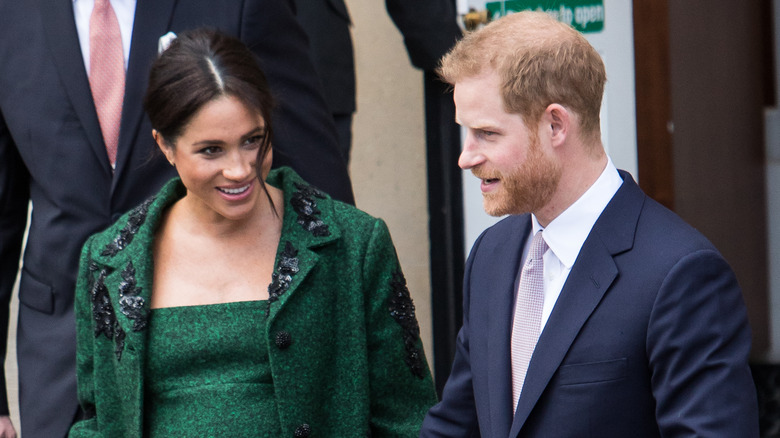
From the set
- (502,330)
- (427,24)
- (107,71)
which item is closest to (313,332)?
(502,330)

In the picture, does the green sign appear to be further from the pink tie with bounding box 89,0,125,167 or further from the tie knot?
the tie knot

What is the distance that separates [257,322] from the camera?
2.53 m

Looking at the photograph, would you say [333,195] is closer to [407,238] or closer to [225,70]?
[225,70]

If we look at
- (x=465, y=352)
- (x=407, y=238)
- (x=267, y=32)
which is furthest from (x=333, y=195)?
(x=407, y=238)

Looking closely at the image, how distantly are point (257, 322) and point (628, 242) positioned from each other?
100cm

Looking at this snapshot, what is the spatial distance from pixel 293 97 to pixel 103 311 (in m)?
0.77

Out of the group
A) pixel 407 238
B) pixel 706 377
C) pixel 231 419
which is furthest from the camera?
pixel 407 238

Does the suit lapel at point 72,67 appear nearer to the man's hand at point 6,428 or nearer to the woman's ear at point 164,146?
the woman's ear at point 164,146

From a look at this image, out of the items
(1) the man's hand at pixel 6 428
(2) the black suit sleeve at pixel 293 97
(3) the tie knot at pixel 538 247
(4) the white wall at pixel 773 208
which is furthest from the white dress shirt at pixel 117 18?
(4) the white wall at pixel 773 208

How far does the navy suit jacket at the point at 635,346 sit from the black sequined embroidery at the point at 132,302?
2.97 ft

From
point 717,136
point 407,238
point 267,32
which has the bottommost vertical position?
point 407,238

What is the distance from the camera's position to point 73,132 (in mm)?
2859

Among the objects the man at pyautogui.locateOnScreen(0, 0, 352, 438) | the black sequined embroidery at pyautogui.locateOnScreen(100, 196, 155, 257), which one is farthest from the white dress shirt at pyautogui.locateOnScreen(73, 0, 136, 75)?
the black sequined embroidery at pyautogui.locateOnScreen(100, 196, 155, 257)

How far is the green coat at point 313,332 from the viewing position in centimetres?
251
